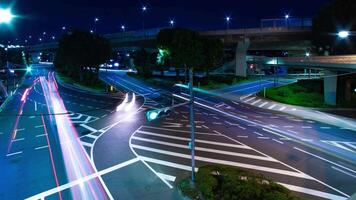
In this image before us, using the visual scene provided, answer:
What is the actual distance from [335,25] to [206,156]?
5703cm

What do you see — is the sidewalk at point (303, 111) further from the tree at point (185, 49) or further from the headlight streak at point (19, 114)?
the headlight streak at point (19, 114)

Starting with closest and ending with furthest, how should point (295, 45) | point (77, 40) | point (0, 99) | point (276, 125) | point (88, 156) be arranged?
point (88, 156)
point (276, 125)
point (0, 99)
point (77, 40)
point (295, 45)

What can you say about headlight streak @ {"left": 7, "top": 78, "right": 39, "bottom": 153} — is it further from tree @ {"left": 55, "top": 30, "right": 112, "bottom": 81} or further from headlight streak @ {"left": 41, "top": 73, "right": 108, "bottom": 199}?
tree @ {"left": 55, "top": 30, "right": 112, "bottom": 81}

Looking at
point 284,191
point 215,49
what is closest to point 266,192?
point 284,191

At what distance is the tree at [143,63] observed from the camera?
333ft

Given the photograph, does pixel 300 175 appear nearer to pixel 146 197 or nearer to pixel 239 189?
pixel 239 189

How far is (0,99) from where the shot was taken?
62.5 m

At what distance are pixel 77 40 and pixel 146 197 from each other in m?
76.9

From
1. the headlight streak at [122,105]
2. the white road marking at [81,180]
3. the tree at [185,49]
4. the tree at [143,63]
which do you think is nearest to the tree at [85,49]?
the tree at [143,63]

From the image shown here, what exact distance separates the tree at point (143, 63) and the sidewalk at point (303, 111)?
4015cm

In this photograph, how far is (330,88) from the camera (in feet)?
188

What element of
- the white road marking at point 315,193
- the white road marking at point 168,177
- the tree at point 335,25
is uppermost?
the tree at point 335,25

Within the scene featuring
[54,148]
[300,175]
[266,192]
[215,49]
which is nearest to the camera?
[266,192]

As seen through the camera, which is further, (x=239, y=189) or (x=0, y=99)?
(x=0, y=99)
